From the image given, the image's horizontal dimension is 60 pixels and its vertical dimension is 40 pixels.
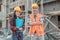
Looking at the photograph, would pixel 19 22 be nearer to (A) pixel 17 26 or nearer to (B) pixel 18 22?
(B) pixel 18 22

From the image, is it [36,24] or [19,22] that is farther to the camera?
[36,24]

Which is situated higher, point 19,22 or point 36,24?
point 19,22

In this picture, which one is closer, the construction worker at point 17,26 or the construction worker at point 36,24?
the construction worker at point 17,26

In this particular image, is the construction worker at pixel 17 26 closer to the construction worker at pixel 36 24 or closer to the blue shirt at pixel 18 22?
the blue shirt at pixel 18 22

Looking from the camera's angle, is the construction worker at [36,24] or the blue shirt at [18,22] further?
the construction worker at [36,24]

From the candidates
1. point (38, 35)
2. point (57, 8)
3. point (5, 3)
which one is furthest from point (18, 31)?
point (5, 3)

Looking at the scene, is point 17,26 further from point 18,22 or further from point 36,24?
point 36,24

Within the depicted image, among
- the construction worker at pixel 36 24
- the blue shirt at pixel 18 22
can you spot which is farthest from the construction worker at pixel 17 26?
the construction worker at pixel 36 24

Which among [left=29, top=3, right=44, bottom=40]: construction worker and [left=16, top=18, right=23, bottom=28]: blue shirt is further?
[left=29, top=3, right=44, bottom=40]: construction worker

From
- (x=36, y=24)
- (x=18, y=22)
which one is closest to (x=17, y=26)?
(x=18, y=22)

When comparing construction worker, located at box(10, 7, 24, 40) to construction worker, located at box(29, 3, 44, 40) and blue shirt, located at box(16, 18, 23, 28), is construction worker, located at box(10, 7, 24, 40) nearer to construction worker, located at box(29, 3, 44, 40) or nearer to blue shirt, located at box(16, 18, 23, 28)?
blue shirt, located at box(16, 18, 23, 28)

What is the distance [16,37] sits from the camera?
7012mm

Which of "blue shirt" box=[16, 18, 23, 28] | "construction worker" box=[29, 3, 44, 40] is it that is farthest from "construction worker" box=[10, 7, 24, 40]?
"construction worker" box=[29, 3, 44, 40]

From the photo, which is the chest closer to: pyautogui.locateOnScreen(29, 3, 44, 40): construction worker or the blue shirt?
the blue shirt
